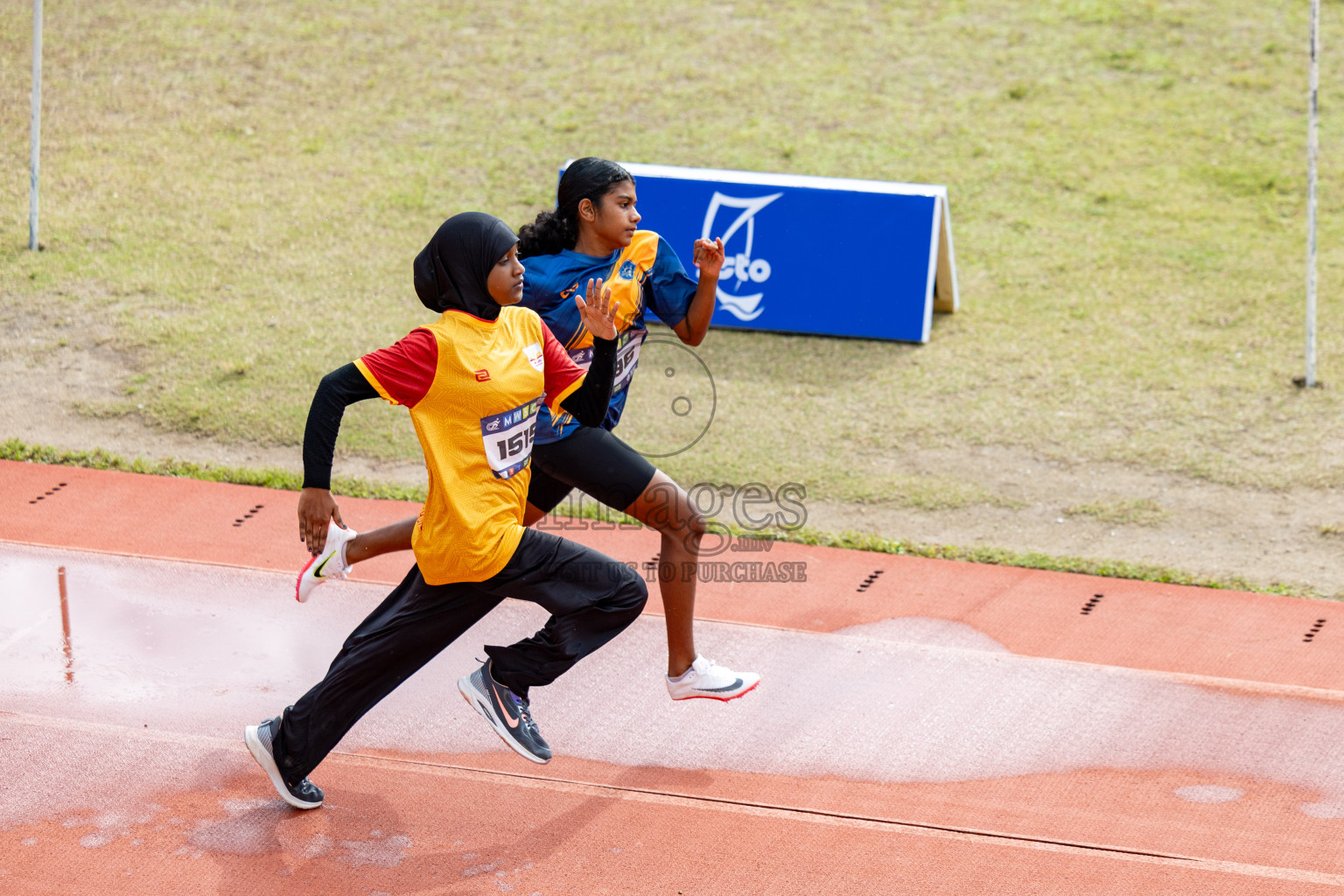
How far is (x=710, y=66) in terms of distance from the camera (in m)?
14.3

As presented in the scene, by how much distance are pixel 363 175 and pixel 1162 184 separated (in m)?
7.27

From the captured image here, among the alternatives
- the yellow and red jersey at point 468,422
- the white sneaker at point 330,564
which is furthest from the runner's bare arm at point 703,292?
the white sneaker at point 330,564

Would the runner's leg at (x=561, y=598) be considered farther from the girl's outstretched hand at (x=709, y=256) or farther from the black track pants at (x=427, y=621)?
the girl's outstretched hand at (x=709, y=256)

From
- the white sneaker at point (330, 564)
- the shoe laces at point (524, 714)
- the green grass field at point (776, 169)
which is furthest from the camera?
the green grass field at point (776, 169)

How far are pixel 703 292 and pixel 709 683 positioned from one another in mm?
1451

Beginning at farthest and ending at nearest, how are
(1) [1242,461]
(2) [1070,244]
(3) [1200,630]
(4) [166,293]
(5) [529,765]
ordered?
(2) [1070,244] < (4) [166,293] < (1) [1242,461] < (3) [1200,630] < (5) [529,765]

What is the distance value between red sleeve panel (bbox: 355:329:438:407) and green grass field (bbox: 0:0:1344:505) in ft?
13.3

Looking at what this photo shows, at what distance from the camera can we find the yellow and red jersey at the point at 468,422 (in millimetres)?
4082

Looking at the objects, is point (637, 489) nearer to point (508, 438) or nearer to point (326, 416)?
point (508, 438)

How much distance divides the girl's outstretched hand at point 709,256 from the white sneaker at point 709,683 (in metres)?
1.43

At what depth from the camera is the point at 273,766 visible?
14.4 feet

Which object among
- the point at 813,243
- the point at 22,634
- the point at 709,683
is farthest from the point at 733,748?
the point at 813,243

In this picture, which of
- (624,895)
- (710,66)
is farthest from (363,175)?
(624,895)

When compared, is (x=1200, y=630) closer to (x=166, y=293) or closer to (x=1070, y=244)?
(x=1070, y=244)
